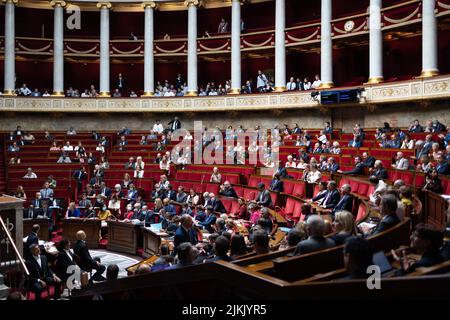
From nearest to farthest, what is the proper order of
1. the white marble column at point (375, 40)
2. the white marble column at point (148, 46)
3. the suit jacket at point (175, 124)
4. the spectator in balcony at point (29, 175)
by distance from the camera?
the spectator in balcony at point (29, 175) → the white marble column at point (375, 40) → the suit jacket at point (175, 124) → the white marble column at point (148, 46)

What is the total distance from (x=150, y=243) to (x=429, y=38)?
1189 centimetres

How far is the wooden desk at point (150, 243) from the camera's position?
34.5ft

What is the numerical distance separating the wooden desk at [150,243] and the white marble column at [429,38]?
1097 cm

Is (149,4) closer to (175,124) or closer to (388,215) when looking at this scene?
(175,124)

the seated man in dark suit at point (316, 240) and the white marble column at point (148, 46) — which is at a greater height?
the white marble column at point (148, 46)

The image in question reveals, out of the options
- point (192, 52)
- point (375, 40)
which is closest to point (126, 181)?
point (192, 52)

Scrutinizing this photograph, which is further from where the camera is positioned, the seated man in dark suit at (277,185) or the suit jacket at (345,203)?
the seated man in dark suit at (277,185)

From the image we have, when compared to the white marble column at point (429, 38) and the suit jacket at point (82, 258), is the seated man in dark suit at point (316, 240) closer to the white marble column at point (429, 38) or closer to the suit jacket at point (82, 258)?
the suit jacket at point (82, 258)

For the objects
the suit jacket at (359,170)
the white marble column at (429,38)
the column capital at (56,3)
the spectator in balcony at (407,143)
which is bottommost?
the suit jacket at (359,170)

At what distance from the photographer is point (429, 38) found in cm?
1612

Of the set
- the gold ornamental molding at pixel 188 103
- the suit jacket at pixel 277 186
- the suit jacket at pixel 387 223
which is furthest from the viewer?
the gold ornamental molding at pixel 188 103

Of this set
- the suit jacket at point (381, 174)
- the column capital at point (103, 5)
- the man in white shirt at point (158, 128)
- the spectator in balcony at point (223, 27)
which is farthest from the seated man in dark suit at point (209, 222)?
the column capital at point (103, 5)

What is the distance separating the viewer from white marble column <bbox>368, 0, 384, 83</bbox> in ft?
59.2
